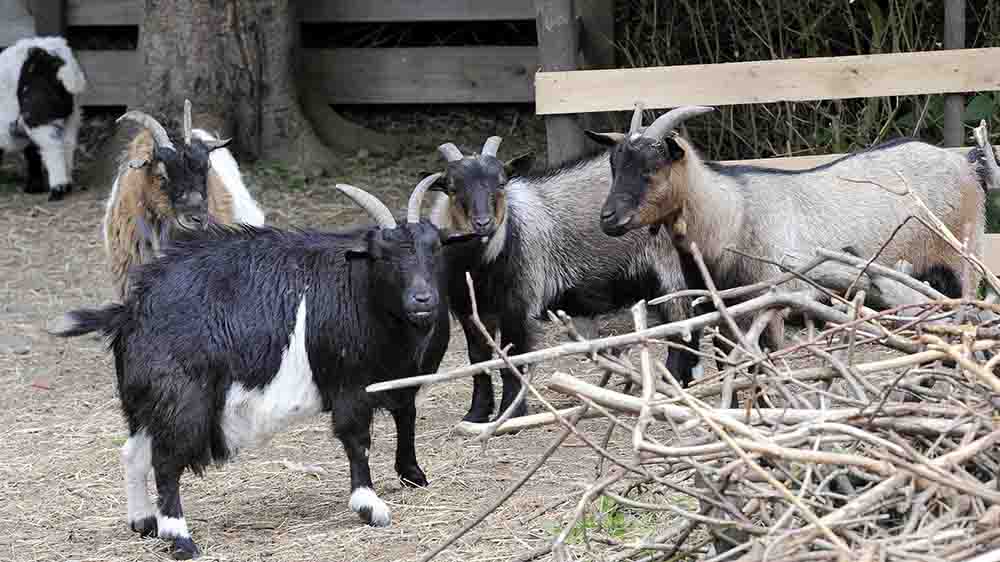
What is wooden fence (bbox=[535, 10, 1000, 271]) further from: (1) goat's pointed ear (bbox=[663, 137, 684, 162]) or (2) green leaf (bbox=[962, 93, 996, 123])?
(1) goat's pointed ear (bbox=[663, 137, 684, 162])

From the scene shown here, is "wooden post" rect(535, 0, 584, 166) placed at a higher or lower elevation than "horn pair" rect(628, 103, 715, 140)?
higher

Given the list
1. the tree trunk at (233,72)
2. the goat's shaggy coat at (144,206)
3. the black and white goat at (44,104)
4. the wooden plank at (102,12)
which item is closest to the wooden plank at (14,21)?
the wooden plank at (102,12)

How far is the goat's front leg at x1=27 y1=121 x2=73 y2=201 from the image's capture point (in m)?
9.96

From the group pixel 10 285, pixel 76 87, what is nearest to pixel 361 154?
pixel 76 87

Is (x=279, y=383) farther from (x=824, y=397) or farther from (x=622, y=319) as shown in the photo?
(x=622, y=319)

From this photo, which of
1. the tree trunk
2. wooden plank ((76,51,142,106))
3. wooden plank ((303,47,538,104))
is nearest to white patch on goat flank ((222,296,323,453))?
the tree trunk

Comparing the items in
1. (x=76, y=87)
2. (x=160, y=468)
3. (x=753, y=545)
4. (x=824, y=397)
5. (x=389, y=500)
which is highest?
(x=76, y=87)

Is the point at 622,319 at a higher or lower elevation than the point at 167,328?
lower

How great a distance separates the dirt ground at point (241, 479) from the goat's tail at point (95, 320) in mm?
752

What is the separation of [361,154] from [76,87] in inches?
86.0

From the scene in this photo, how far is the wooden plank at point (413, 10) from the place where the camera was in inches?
411

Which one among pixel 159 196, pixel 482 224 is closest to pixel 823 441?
pixel 482 224

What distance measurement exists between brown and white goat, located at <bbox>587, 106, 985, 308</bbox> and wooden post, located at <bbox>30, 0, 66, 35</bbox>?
258 inches

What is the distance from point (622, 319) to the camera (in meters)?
7.72
